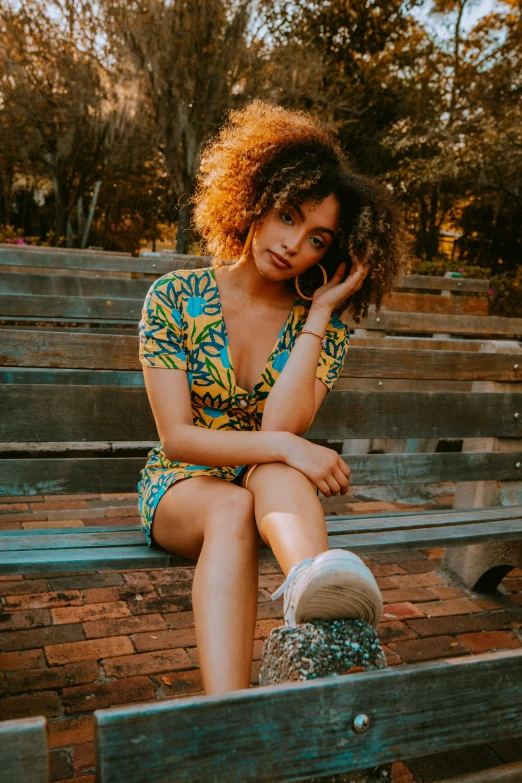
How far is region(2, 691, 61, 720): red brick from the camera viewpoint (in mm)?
2223

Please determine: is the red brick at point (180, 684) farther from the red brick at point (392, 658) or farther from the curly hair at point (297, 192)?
the curly hair at point (297, 192)

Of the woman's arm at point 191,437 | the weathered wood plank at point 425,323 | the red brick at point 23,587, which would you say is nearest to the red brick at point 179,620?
the red brick at point 23,587

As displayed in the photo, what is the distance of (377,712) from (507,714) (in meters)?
0.26

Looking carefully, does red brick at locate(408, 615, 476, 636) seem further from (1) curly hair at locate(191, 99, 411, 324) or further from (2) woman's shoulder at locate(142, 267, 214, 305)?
(2) woman's shoulder at locate(142, 267, 214, 305)

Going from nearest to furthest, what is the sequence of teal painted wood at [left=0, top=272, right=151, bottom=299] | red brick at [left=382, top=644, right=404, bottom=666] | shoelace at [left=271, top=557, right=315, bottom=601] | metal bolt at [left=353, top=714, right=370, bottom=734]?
1. metal bolt at [left=353, top=714, right=370, bottom=734]
2. shoelace at [left=271, top=557, right=315, bottom=601]
3. red brick at [left=382, top=644, right=404, bottom=666]
4. teal painted wood at [left=0, top=272, right=151, bottom=299]

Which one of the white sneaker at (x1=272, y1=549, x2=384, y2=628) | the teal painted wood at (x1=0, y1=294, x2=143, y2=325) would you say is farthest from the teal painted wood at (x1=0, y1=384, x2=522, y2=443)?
the teal painted wood at (x1=0, y1=294, x2=143, y2=325)

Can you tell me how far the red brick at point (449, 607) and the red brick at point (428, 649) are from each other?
229mm

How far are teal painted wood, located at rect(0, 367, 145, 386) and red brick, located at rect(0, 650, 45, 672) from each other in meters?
0.96

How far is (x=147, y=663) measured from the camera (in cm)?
254

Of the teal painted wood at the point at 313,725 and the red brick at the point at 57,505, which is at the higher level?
the teal painted wood at the point at 313,725

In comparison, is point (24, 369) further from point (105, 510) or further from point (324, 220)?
point (105, 510)

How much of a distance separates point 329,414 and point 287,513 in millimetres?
1093

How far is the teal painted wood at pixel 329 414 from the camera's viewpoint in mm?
2475

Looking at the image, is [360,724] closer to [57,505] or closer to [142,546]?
[142,546]
